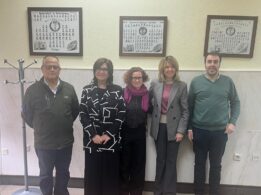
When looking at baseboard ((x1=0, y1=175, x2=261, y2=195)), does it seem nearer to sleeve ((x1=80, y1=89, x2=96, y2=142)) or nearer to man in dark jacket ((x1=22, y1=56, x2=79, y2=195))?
man in dark jacket ((x1=22, y1=56, x2=79, y2=195))

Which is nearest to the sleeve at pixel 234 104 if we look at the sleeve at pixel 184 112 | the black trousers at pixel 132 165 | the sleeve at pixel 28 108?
the sleeve at pixel 184 112

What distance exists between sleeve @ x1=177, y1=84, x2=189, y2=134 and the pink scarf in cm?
31

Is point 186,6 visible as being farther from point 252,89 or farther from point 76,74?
point 76,74

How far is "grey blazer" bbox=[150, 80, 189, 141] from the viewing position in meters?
2.35

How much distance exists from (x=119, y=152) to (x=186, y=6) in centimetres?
147

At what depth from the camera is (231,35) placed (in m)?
2.50

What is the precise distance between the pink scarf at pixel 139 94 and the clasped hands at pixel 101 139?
354 millimetres

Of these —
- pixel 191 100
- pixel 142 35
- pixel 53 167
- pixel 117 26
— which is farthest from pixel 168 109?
pixel 53 167

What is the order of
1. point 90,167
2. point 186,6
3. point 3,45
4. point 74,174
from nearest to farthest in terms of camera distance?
1. point 90,167
2. point 186,6
3. point 3,45
4. point 74,174

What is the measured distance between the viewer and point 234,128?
2547 millimetres

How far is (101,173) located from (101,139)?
338mm

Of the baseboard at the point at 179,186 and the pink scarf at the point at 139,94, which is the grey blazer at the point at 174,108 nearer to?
the pink scarf at the point at 139,94

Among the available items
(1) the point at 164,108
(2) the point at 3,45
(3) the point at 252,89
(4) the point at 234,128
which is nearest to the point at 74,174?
(1) the point at 164,108

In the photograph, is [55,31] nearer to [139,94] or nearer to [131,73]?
[131,73]
